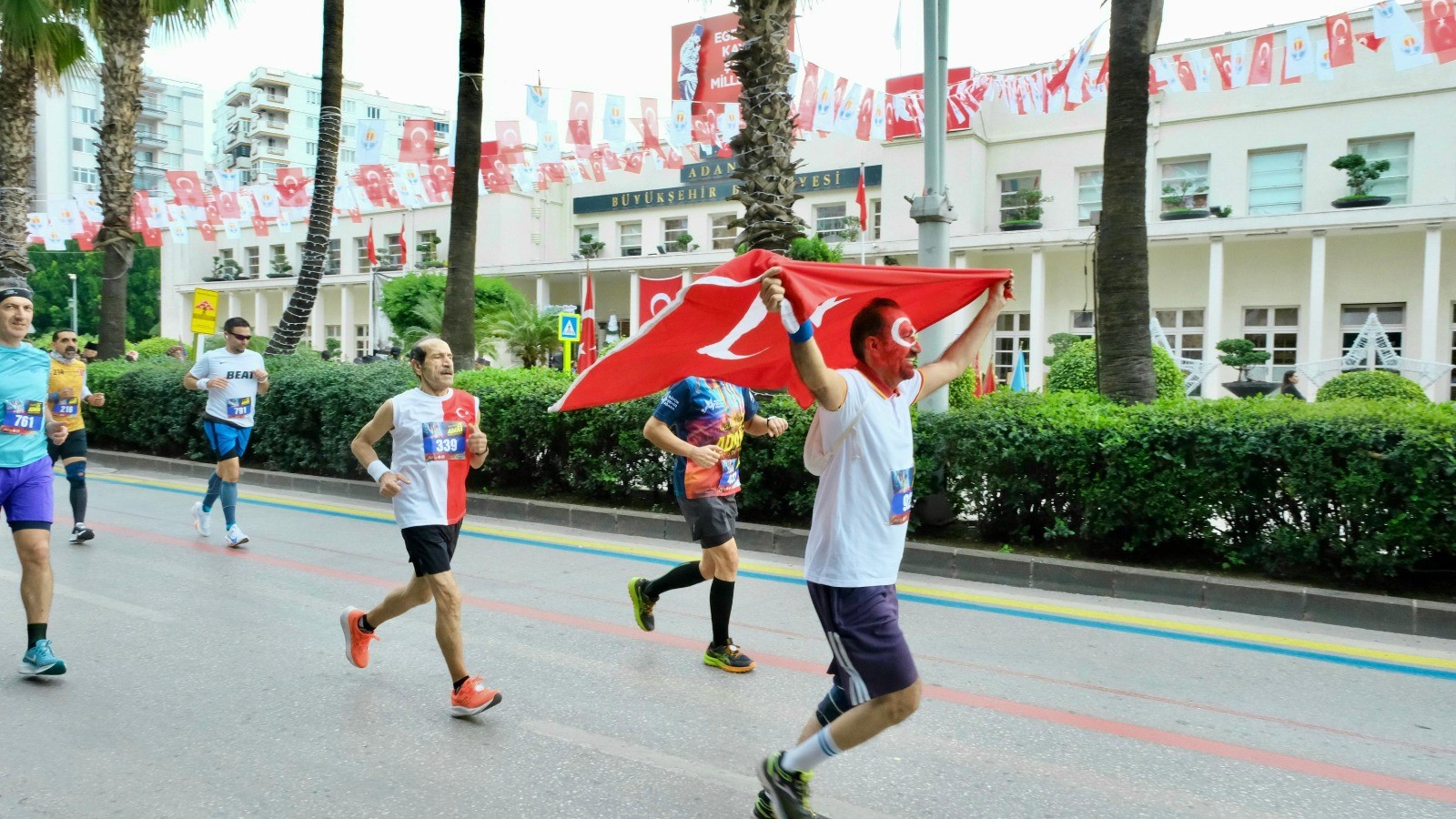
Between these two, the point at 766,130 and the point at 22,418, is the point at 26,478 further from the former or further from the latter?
the point at 766,130

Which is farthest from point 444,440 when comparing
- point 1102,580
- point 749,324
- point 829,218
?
point 829,218

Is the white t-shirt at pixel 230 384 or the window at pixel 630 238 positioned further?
the window at pixel 630 238

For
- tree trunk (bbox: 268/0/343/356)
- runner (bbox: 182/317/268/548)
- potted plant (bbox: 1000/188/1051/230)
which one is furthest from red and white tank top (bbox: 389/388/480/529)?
potted plant (bbox: 1000/188/1051/230)

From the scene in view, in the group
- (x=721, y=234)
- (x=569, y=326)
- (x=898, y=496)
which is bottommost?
(x=898, y=496)

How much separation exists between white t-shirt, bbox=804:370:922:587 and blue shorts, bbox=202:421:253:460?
24.4ft

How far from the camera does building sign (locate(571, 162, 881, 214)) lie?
1371 inches

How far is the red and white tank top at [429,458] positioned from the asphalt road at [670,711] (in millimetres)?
927

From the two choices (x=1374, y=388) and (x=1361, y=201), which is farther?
(x=1361, y=201)

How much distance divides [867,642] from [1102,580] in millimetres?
4588

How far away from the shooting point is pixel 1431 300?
24.7 m

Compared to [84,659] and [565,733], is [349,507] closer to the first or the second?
[84,659]

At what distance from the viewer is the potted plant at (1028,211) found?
30031 mm

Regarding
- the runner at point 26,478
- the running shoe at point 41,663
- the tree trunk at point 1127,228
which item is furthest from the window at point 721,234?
→ the running shoe at point 41,663

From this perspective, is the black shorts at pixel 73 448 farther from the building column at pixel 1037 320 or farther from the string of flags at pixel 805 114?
the building column at pixel 1037 320
